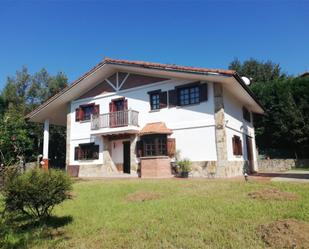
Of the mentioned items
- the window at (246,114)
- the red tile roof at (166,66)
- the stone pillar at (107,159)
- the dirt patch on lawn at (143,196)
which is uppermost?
the red tile roof at (166,66)

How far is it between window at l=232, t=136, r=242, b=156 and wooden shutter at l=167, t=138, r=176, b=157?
3615 millimetres

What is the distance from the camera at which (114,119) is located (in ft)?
57.7

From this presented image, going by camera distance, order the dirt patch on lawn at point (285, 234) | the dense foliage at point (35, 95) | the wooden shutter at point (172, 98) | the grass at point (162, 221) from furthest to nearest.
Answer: the dense foliage at point (35, 95) → the wooden shutter at point (172, 98) → the grass at point (162, 221) → the dirt patch on lawn at point (285, 234)

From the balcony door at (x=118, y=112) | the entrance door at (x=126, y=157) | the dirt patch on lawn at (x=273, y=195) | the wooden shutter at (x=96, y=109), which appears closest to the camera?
the dirt patch on lawn at (x=273, y=195)

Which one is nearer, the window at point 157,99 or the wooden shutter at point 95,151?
the window at point 157,99

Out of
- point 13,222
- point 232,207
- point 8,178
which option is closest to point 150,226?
point 232,207

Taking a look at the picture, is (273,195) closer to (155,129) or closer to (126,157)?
(155,129)

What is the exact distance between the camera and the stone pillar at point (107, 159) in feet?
59.8

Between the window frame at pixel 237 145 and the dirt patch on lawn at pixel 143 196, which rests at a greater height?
the window frame at pixel 237 145

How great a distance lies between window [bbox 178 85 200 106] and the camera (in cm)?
1536

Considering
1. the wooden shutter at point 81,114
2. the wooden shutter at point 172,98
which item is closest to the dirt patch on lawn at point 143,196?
the wooden shutter at point 172,98

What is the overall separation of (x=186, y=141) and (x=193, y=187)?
5.42 m

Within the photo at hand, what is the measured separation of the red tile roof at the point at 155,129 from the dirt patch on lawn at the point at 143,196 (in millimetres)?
6646

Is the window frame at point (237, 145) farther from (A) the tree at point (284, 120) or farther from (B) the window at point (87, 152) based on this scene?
(B) the window at point (87, 152)
